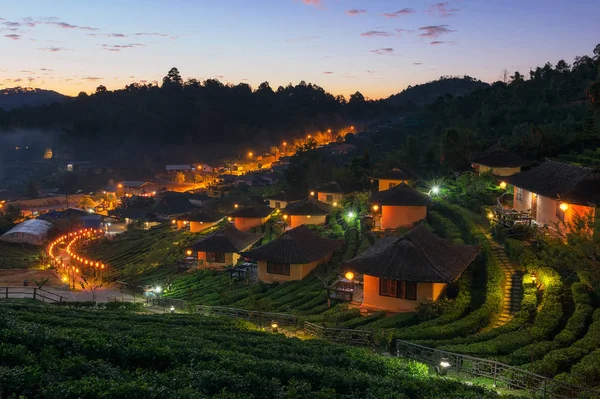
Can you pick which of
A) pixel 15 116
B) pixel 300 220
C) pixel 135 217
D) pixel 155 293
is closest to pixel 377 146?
pixel 135 217

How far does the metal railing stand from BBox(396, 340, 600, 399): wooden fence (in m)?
6.37

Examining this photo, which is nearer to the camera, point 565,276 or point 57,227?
point 565,276

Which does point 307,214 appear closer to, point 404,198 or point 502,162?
point 404,198

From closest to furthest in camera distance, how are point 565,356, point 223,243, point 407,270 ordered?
point 565,356 < point 407,270 < point 223,243

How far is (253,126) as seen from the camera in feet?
498

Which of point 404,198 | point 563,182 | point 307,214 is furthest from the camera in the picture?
point 307,214

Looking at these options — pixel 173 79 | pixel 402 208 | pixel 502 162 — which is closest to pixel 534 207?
pixel 402 208

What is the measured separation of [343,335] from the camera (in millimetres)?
21000

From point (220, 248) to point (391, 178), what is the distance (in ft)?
69.0

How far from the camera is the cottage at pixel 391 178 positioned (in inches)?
2108

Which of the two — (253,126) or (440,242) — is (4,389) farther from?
(253,126)

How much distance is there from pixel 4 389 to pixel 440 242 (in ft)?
71.0

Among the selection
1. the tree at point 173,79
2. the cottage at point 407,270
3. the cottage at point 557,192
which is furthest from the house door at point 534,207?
the tree at point 173,79

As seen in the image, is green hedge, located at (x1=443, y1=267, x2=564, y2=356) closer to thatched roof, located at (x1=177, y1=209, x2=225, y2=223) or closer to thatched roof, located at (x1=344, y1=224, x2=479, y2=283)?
thatched roof, located at (x1=344, y1=224, x2=479, y2=283)
